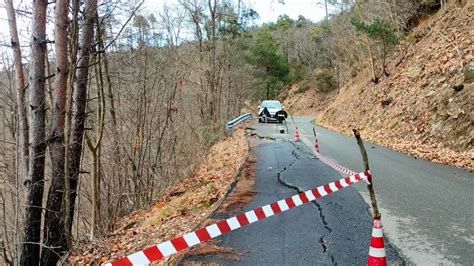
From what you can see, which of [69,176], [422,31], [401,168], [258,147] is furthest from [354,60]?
[69,176]

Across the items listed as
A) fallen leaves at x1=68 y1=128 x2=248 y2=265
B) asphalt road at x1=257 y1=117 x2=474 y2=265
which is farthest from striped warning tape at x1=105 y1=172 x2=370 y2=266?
fallen leaves at x1=68 y1=128 x2=248 y2=265

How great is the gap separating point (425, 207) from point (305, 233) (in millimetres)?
2620

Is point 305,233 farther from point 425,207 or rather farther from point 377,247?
point 425,207

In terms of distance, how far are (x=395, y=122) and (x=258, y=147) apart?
6.73m

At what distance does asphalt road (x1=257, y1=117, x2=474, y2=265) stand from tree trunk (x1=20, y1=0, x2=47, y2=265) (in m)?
6.56

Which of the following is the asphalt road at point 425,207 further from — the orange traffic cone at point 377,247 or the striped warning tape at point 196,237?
the striped warning tape at point 196,237

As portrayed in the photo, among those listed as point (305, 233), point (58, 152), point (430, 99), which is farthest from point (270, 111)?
point (305, 233)

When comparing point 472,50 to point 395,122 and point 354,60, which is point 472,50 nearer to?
point 395,122

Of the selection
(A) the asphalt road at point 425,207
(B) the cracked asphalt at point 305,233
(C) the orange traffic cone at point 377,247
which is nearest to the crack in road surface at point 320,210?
(B) the cracked asphalt at point 305,233

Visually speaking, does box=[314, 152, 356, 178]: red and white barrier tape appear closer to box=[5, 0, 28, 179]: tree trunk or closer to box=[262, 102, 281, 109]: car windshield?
box=[5, 0, 28, 179]: tree trunk

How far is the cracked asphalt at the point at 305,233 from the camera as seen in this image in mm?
5066

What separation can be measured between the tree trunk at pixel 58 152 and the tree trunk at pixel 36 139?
7.7 inches

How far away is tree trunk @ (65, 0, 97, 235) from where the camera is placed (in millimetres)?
8797

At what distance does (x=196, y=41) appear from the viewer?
80.1ft
